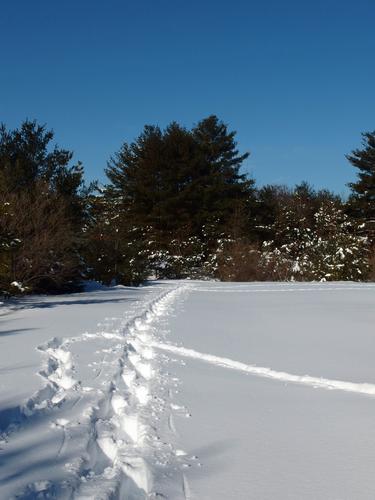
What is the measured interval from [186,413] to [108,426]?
1.80 feet

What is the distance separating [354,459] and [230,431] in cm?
74

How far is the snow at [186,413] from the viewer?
235 cm

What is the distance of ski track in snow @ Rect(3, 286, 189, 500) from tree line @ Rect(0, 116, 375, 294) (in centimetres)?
624

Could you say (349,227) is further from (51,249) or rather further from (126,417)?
(126,417)

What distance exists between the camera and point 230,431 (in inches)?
119

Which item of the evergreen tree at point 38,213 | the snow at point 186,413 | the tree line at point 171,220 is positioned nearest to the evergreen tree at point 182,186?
the tree line at point 171,220

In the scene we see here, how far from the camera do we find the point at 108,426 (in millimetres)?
3094

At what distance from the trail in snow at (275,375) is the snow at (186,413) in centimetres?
2

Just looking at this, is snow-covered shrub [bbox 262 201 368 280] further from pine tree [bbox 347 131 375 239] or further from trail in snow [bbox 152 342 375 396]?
A: trail in snow [bbox 152 342 375 396]

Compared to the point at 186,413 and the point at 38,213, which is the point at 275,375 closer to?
the point at 186,413

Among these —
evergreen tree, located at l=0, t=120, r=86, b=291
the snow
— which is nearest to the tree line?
evergreen tree, located at l=0, t=120, r=86, b=291

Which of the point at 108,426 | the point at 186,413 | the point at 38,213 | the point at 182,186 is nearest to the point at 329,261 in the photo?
the point at 38,213

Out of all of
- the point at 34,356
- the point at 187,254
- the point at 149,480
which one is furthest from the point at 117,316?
the point at 187,254

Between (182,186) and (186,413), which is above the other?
(182,186)
